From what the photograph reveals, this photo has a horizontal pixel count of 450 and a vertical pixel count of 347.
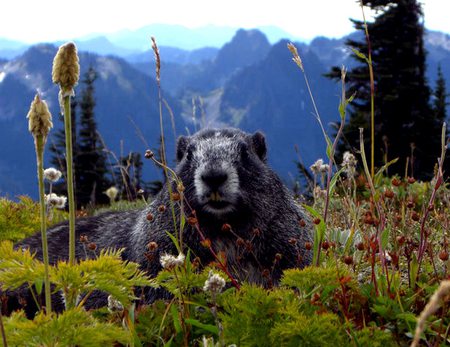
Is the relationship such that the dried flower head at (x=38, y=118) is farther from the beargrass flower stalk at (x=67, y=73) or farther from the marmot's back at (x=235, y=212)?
the marmot's back at (x=235, y=212)

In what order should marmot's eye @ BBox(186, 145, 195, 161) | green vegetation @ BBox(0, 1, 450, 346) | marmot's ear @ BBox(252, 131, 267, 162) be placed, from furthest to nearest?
marmot's ear @ BBox(252, 131, 267, 162)
marmot's eye @ BBox(186, 145, 195, 161)
green vegetation @ BBox(0, 1, 450, 346)

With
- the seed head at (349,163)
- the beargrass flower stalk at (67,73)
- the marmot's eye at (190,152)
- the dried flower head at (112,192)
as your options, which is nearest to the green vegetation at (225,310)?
the beargrass flower stalk at (67,73)

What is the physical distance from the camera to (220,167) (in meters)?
4.86

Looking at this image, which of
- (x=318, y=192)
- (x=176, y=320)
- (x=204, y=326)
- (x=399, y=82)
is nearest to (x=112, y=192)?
(x=318, y=192)

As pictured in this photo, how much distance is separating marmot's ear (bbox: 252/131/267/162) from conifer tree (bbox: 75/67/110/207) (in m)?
33.4

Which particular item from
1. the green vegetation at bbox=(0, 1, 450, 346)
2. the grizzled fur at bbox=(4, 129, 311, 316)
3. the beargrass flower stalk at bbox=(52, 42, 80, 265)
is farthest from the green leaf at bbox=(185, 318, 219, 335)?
the grizzled fur at bbox=(4, 129, 311, 316)

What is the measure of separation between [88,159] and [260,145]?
1708 inches

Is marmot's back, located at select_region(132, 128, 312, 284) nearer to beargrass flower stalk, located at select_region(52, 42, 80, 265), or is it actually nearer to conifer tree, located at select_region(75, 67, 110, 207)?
beargrass flower stalk, located at select_region(52, 42, 80, 265)

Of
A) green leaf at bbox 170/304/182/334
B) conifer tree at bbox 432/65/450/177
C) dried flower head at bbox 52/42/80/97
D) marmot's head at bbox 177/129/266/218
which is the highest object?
dried flower head at bbox 52/42/80/97

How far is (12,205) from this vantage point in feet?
25.2

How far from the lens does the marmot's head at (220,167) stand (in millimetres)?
4785

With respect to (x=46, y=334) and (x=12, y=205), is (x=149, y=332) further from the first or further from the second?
(x=12, y=205)

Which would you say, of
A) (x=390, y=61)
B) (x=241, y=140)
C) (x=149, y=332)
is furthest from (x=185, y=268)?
(x=390, y=61)

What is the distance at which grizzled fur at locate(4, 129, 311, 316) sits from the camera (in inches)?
191
